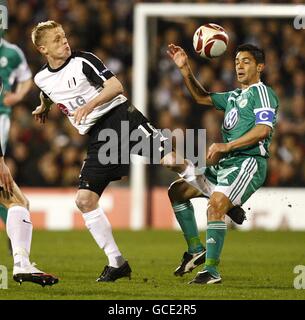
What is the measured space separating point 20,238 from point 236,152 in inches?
78.8

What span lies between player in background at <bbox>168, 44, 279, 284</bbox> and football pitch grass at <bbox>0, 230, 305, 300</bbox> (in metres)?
0.42

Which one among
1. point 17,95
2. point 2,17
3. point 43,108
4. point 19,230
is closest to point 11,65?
point 17,95

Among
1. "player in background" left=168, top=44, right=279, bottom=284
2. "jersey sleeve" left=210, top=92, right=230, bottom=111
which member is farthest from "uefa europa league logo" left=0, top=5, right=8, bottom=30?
"jersey sleeve" left=210, top=92, right=230, bottom=111

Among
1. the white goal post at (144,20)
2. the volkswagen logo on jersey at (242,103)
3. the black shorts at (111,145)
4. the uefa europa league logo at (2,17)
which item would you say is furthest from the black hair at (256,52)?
the white goal post at (144,20)

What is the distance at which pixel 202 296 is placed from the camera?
7.13 meters

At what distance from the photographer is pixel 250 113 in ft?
26.8

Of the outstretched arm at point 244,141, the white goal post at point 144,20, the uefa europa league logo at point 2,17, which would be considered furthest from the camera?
the white goal post at point 144,20

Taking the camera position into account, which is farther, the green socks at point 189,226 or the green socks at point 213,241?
the green socks at point 189,226

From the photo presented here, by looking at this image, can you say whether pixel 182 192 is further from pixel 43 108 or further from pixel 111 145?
pixel 43 108

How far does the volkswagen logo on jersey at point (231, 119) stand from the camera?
8281mm

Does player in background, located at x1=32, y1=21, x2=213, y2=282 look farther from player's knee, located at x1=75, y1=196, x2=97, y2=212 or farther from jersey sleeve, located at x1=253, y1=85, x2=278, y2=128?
jersey sleeve, located at x1=253, y1=85, x2=278, y2=128

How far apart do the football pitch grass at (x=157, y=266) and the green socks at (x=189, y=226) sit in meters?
0.28

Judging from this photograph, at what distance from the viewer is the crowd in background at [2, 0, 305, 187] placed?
16.3 m

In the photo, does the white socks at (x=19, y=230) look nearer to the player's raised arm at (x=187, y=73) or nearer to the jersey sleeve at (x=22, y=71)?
the player's raised arm at (x=187, y=73)
